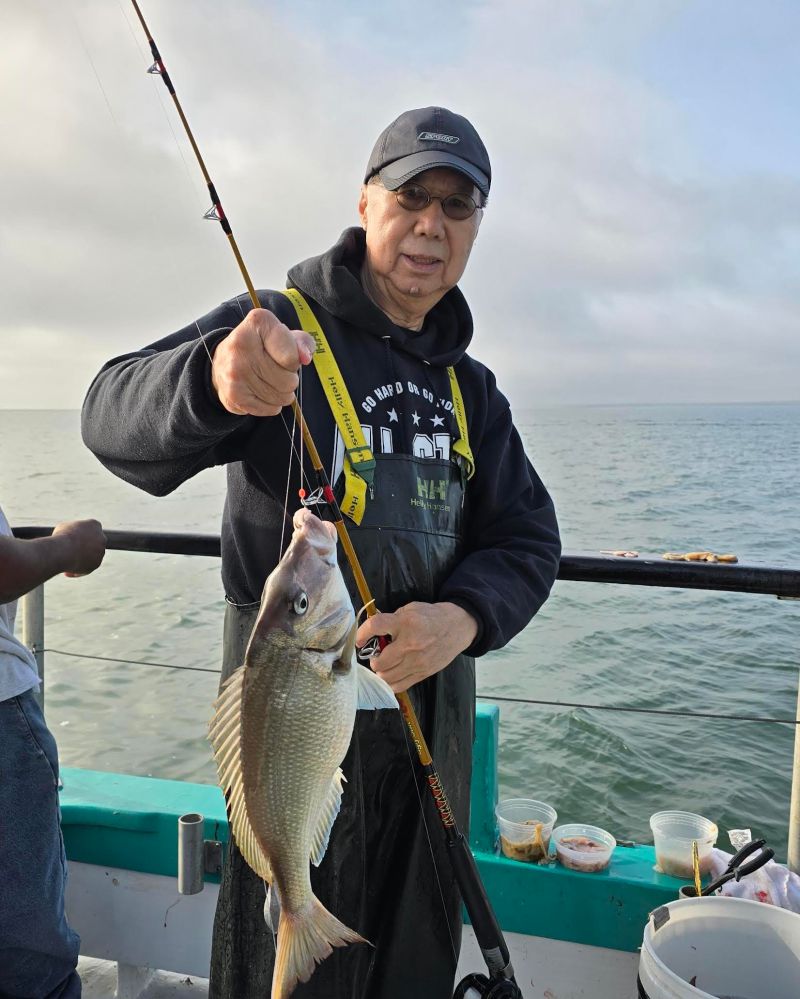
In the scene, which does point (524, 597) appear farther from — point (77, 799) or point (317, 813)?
point (77, 799)

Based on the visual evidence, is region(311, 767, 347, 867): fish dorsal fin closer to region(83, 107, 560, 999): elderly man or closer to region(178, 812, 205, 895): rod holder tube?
region(83, 107, 560, 999): elderly man

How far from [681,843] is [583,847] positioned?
12.9 inches

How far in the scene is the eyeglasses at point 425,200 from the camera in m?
2.29

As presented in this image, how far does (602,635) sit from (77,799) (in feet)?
30.7

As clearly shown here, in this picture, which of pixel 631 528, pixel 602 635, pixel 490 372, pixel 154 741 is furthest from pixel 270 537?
pixel 631 528

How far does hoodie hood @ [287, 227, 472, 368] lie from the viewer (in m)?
2.23

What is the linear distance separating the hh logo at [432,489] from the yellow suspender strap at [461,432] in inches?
4.8

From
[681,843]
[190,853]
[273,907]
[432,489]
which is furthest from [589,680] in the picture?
[273,907]

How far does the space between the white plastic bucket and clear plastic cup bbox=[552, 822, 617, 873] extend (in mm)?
374

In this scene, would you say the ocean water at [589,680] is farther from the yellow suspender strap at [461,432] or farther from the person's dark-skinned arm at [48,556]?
the yellow suspender strap at [461,432]

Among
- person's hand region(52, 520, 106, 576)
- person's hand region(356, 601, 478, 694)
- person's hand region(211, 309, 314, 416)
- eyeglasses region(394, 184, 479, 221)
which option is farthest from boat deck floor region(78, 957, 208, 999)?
eyeglasses region(394, 184, 479, 221)

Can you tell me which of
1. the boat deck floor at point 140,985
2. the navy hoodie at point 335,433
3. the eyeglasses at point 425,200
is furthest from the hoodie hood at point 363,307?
the boat deck floor at point 140,985

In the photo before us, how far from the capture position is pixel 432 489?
225cm

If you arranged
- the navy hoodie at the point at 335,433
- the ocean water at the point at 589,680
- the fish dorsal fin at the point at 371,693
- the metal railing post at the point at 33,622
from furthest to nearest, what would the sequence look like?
the ocean water at the point at 589,680 < the metal railing post at the point at 33,622 < the navy hoodie at the point at 335,433 < the fish dorsal fin at the point at 371,693
